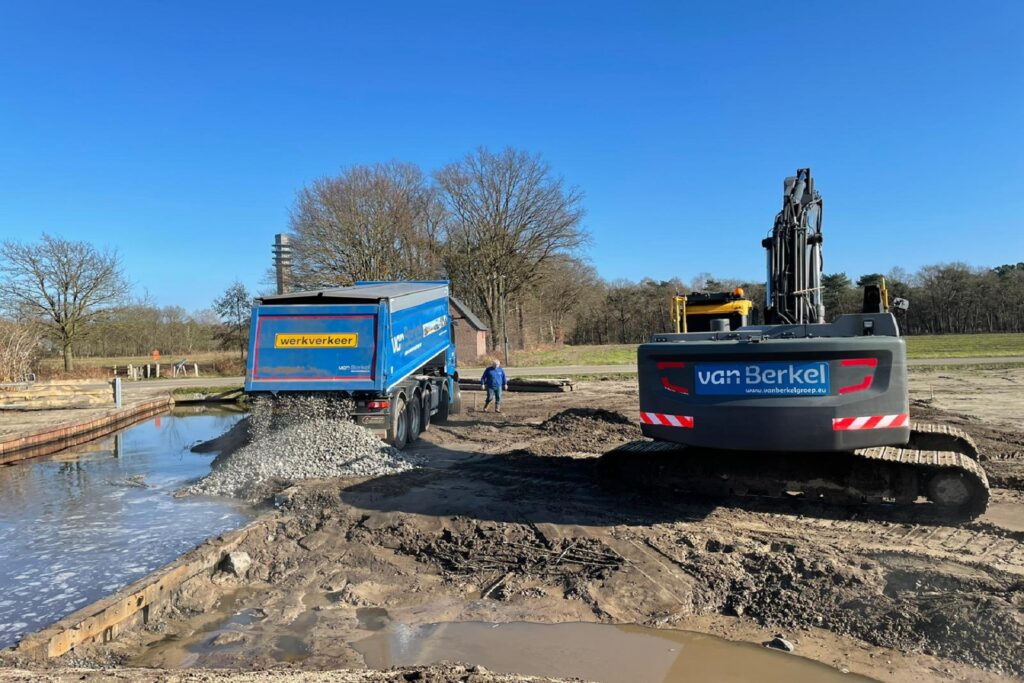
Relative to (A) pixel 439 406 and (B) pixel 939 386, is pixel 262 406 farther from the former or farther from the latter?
(B) pixel 939 386

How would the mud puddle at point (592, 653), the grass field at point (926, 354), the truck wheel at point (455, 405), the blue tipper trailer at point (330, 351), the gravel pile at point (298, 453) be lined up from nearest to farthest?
the mud puddle at point (592, 653) < the gravel pile at point (298, 453) < the blue tipper trailer at point (330, 351) < the truck wheel at point (455, 405) < the grass field at point (926, 354)

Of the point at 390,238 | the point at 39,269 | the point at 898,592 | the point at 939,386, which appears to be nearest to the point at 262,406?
the point at 898,592

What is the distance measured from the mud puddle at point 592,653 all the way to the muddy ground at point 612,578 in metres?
0.11

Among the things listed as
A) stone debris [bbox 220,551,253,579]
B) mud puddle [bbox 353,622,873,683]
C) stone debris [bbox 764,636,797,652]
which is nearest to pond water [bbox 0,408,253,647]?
stone debris [bbox 220,551,253,579]

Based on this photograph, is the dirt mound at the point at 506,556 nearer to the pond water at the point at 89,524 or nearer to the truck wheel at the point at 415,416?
the pond water at the point at 89,524

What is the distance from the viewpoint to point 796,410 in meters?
5.21

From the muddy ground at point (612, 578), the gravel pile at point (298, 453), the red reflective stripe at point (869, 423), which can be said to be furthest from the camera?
the gravel pile at point (298, 453)

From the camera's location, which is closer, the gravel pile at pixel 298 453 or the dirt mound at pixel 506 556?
the dirt mound at pixel 506 556

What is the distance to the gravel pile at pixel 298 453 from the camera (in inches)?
361

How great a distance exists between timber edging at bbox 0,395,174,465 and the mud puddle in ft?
41.4

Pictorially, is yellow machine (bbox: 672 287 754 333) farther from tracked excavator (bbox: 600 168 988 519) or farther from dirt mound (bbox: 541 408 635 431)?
tracked excavator (bbox: 600 168 988 519)

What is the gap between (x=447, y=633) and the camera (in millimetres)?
4523

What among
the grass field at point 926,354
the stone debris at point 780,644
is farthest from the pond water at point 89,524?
the grass field at point 926,354

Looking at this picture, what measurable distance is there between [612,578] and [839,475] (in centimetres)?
252
